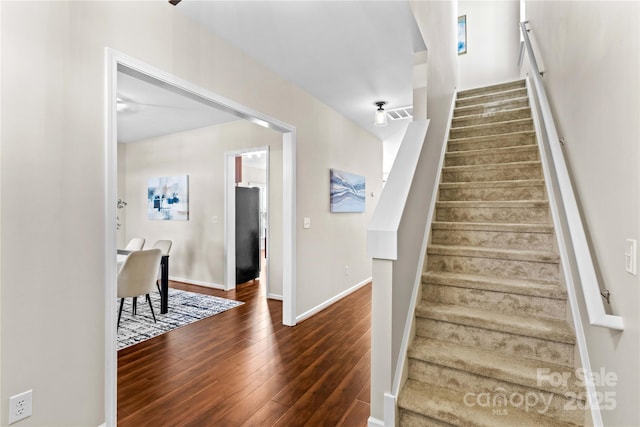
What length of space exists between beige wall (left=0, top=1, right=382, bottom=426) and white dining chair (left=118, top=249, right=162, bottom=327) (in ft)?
5.11

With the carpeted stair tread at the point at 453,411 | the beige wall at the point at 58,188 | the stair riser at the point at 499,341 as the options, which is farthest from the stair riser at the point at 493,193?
the beige wall at the point at 58,188

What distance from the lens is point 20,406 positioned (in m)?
1.33

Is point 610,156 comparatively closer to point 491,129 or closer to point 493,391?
point 493,391

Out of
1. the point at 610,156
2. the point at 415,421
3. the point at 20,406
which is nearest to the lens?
the point at 610,156

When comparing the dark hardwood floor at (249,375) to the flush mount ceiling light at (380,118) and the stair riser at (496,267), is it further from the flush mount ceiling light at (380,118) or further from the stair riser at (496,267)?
the flush mount ceiling light at (380,118)

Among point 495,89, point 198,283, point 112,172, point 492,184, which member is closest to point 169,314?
point 198,283

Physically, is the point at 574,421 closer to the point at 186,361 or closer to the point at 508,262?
the point at 508,262

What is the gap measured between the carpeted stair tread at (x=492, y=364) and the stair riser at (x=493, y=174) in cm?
156

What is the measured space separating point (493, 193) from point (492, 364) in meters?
1.45

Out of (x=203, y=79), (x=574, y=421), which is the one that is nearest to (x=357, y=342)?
(x=574, y=421)

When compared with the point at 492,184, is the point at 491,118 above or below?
above

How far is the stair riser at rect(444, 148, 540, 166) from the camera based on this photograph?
8.91ft

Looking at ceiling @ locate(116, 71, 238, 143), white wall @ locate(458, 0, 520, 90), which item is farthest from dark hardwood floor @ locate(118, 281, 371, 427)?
white wall @ locate(458, 0, 520, 90)

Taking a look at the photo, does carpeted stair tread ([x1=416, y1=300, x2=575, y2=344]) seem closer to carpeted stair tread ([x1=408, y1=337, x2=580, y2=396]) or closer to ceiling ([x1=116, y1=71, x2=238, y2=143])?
carpeted stair tread ([x1=408, y1=337, x2=580, y2=396])
